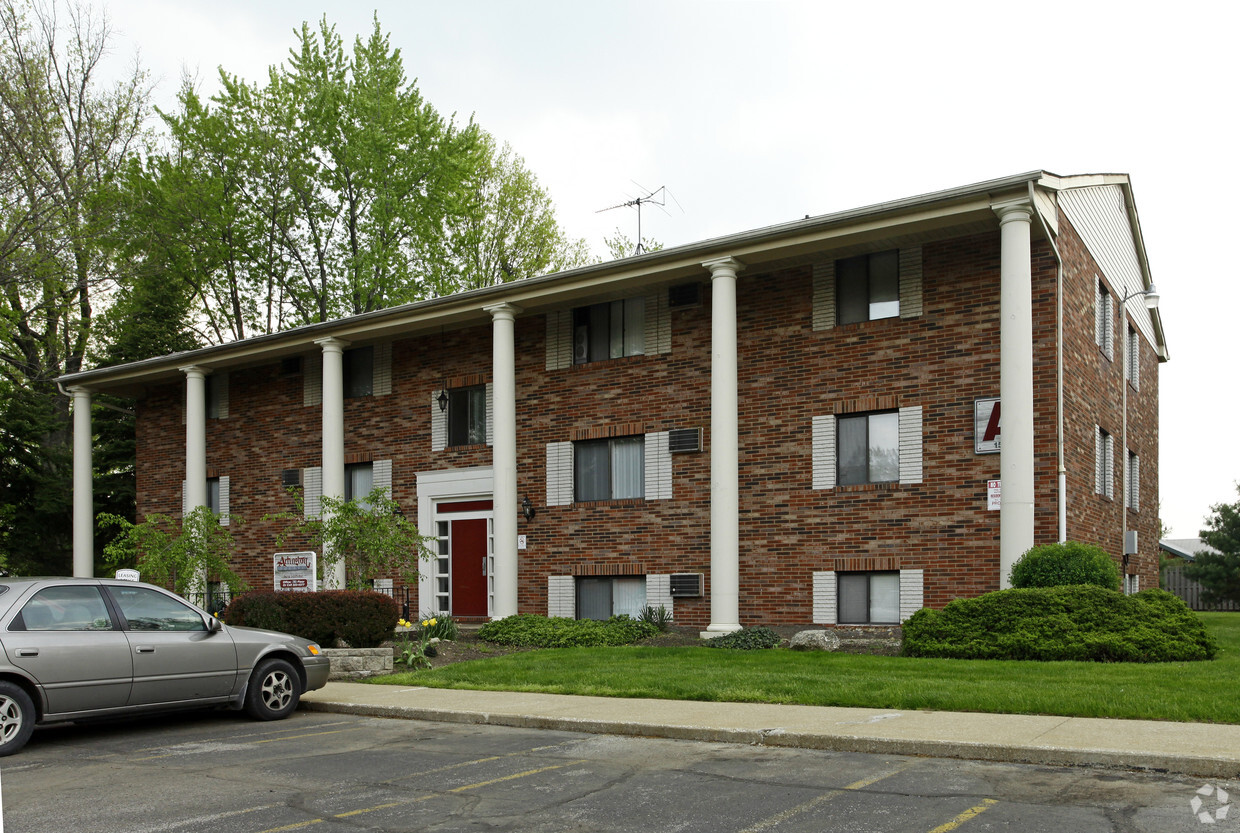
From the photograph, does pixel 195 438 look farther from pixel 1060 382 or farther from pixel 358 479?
pixel 1060 382

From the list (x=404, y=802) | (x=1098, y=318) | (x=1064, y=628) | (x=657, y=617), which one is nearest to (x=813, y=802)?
(x=404, y=802)

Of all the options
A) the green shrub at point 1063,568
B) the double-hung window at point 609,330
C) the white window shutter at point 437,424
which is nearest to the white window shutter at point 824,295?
the double-hung window at point 609,330

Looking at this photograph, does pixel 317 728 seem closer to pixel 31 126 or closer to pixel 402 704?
pixel 402 704

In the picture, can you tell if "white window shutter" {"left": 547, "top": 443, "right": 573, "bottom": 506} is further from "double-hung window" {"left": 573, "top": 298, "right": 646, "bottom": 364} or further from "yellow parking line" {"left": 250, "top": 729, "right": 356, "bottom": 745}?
"yellow parking line" {"left": 250, "top": 729, "right": 356, "bottom": 745}

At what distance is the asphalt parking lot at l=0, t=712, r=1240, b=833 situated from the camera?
21.9 feet

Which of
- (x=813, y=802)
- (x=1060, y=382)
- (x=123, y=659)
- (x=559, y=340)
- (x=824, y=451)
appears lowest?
(x=813, y=802)

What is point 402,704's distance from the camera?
12125 mm

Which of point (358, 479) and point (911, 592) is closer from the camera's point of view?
point (911, 592)

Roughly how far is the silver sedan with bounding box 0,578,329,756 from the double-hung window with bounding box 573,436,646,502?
32.4 ft

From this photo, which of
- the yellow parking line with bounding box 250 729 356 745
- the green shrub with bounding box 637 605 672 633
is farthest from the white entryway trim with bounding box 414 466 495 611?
the yellow parking line with bounding box 250 729 356 745

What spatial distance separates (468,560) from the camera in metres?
23.5

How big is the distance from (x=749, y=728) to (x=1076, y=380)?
1161 centimetres

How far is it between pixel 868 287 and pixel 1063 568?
5988 millimetres

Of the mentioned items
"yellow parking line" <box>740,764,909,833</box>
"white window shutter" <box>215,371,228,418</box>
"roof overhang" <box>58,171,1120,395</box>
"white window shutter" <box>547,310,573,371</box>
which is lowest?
"yellow parking line" <box>740,764,909,833</box>
